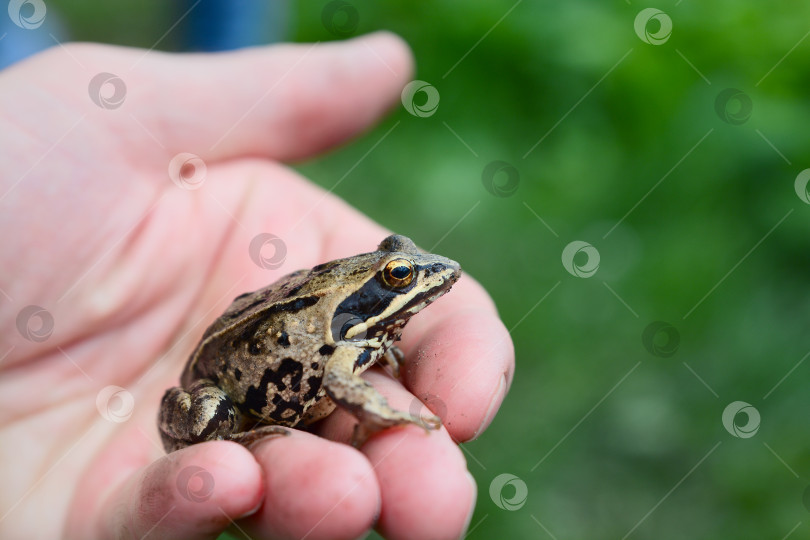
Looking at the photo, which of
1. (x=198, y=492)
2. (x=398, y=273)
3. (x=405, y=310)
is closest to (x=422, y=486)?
(x=198, y=492)

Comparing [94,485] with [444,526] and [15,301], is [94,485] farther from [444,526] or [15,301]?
[444,526]

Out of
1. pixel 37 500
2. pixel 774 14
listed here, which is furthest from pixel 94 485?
pixel 774 14

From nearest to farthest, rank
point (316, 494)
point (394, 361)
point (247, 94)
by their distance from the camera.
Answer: point (316, 494) → point (394, 361) → point (247, 94)

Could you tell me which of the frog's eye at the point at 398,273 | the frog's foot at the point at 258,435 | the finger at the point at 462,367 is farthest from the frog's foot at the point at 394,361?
the frog's foot at the point at 258,435

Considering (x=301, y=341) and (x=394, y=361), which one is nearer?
(x=301, y=341)

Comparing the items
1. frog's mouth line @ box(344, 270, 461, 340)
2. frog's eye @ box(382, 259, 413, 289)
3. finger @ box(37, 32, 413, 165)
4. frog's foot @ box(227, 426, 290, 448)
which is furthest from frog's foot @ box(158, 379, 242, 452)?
finger @ box(37, 32, 413, 165)

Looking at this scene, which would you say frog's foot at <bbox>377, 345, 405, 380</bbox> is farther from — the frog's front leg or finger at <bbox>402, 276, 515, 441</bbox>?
the frog's front leg

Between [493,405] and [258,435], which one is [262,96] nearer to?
[258,435]
